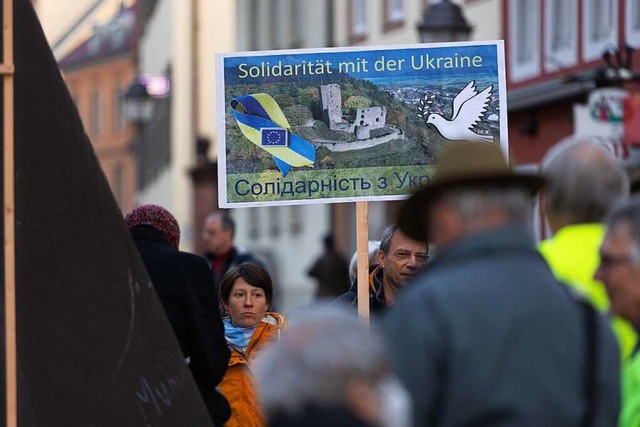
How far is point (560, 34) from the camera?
83.4 feet

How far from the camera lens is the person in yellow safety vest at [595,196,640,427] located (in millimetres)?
4754

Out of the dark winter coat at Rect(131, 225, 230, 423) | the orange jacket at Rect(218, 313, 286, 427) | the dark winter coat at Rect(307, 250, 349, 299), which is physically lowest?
the dark winter coat at Rect(307, 250, 349, 299)

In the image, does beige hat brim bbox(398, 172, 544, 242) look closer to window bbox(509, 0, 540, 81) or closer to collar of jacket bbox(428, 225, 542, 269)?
collar of jacket bbox(428, 225, 542, 269)

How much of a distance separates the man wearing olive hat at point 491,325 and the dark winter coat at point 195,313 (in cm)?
369

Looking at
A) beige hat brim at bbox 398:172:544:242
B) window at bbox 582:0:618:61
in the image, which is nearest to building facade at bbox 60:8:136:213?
window at bbox 582:0:618:61

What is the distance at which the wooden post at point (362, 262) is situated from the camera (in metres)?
8.29

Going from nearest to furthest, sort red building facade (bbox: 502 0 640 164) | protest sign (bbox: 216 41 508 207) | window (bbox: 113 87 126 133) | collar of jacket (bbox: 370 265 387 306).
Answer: collar of jacket (bbox: 370 265 387 306)
protest sign (bbox: 216 41 508 207)
red building facade (bbox: 502 0 640 164)
window (bbox: 113 87 126 133)

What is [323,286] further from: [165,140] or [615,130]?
[165,140]

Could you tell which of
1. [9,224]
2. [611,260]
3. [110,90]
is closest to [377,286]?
[9,224]

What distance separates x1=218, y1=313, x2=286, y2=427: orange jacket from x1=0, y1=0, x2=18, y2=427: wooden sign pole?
1.54 m

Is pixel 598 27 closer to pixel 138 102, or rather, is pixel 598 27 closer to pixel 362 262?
pixel 138 102

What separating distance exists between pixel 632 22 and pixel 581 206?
17.8 meters

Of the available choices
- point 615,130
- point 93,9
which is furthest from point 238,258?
point 93,9

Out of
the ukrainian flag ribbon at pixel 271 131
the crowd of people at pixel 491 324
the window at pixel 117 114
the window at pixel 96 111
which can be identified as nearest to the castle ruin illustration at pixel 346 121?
the ukrainian flag ribbon at pixel 271 131
